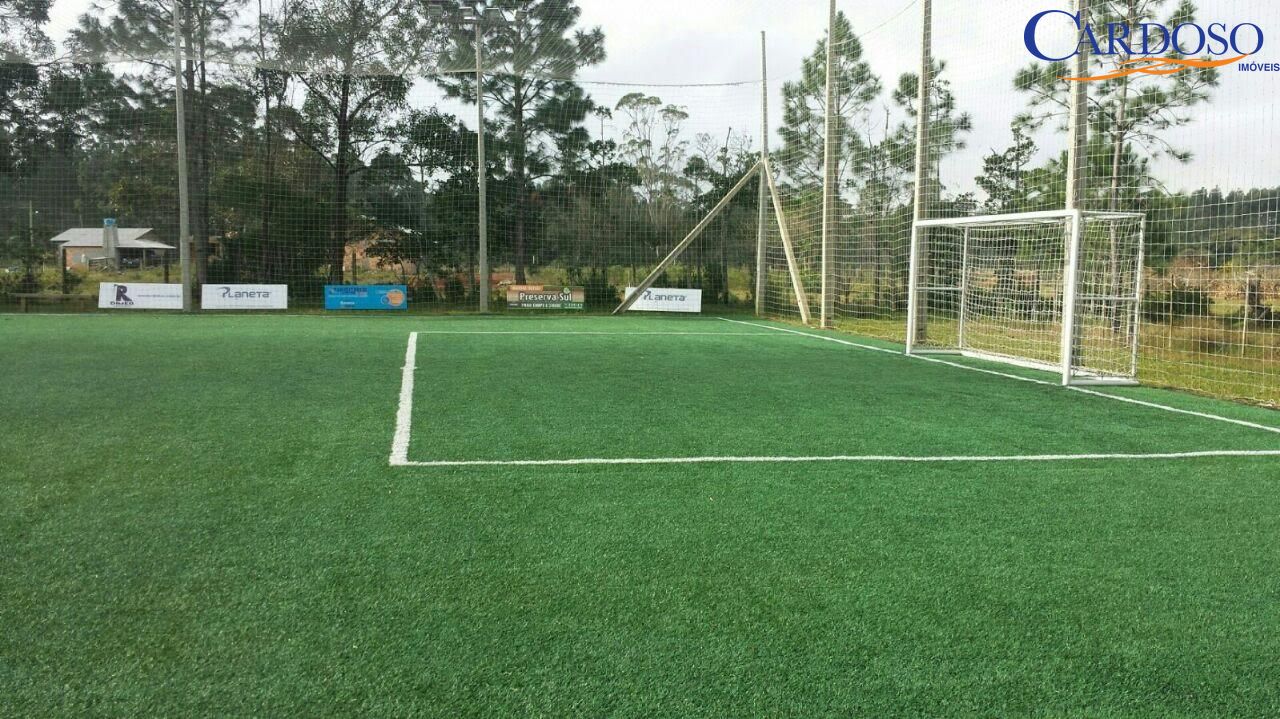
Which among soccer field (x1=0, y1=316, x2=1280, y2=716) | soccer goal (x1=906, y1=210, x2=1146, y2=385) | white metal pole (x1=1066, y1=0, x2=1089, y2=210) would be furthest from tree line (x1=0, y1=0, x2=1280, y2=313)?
soccer field (x1=0, y1=316, x2=1280, y2=716)

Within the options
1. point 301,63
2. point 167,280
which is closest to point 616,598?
point 167,280

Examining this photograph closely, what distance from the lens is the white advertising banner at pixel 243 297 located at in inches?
686

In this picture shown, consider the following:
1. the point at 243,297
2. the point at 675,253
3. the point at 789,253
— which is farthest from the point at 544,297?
the point at 243,297

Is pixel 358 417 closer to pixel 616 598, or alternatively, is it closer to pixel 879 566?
pixel 616 598

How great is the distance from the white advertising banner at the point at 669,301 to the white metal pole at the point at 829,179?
14.0 feet

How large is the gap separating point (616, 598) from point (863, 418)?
11.4ft

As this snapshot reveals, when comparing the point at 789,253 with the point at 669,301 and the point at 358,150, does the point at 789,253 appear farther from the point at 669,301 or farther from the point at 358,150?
the point at 358,150

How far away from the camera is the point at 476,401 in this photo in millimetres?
6148

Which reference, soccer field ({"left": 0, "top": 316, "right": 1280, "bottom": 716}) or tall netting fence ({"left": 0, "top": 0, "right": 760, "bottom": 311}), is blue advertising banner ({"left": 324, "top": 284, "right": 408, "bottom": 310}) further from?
soccer field ({"left": 0, "top": 316, "right": 1280, "bottom": 716})

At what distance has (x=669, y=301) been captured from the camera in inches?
732

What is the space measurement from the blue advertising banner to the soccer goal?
1126cm

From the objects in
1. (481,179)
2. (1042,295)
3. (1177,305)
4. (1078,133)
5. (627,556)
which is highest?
(481,179)

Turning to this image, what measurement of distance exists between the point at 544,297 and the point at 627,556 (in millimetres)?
15888

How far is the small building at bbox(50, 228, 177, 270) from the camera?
18031 mm
